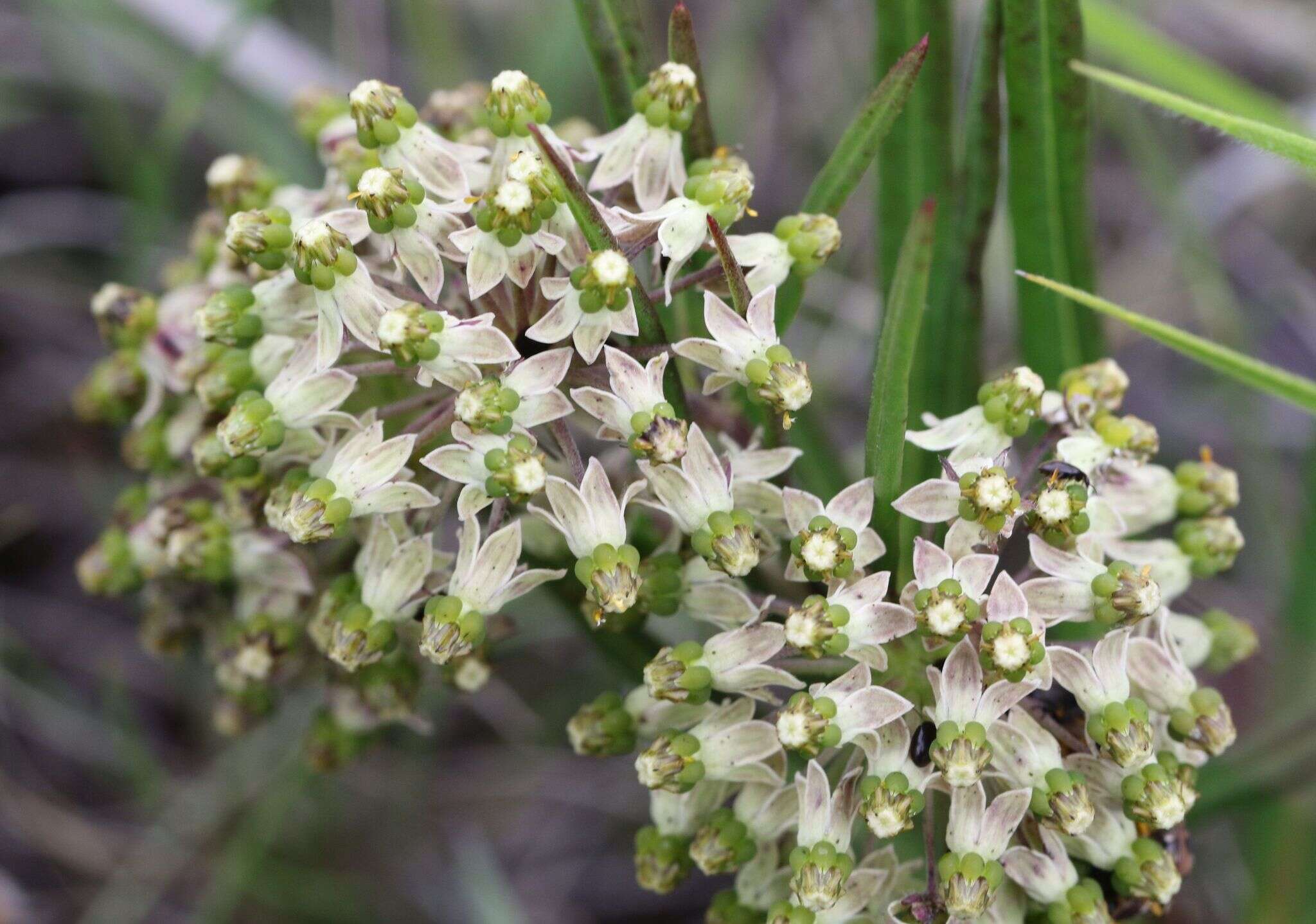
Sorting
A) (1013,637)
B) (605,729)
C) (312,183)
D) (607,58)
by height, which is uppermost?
(312,183)

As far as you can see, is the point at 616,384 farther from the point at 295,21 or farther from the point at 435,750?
the point at 295,21

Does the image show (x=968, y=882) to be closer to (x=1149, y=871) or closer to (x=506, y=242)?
(x=1149, y=871)

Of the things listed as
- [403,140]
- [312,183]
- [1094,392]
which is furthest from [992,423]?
[312,183]

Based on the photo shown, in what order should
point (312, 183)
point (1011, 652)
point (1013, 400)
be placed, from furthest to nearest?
point (312, 183) → point (1013, 400) → point (1011, 652)

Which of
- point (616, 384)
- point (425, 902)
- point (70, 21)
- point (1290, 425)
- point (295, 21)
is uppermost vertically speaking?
point (295, 21)

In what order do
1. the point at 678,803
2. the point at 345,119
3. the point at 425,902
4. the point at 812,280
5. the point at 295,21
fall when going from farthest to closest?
1. the point at 295,21
2. the point at 812,280
3. the point at 425,902
4. the point at 345,119
5. the point at 678,803

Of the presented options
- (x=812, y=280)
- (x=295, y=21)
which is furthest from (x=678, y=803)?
(x=295, y=21)
